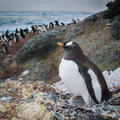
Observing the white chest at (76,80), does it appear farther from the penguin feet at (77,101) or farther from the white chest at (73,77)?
the penguin feet at (77,101)

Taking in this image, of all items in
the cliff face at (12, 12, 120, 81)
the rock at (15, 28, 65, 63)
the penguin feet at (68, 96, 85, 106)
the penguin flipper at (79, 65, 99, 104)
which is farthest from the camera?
the rock at (15, 28, 65, 63)

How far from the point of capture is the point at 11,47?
16172mm

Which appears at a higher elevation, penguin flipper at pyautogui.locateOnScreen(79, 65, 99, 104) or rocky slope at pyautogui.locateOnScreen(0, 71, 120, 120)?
penguin flipper at pyautogui.locateOnScreen(79, 65, 99, 104)

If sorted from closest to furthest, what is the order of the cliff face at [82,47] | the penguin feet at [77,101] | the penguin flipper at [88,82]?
the penguin flipper at [88,82] → the penguin feet at [77,101] → the cliff face at [82,47]

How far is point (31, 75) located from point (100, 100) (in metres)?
5.84

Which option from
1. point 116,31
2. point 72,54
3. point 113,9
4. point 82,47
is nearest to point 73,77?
point 72,54

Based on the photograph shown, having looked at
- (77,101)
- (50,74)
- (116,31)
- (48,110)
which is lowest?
(50,74)

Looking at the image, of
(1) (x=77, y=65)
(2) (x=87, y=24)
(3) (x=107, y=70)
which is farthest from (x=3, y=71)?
(1) (x=77, y=65)

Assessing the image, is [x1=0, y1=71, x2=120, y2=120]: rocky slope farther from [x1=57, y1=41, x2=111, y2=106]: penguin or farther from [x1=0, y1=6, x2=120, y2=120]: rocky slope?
[x1=57, y1=41, x2=111, y2=106]: penguin

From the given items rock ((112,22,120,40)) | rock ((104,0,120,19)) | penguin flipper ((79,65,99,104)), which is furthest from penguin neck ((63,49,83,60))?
rock ((104,0,120,19))

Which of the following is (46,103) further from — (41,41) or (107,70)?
(41,41)

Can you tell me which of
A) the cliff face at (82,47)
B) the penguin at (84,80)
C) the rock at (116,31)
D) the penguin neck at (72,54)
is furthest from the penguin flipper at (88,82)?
the rock at (116,31)

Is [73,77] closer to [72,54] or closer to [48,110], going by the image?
[72,54]

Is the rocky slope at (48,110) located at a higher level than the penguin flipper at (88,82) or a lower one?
lower
